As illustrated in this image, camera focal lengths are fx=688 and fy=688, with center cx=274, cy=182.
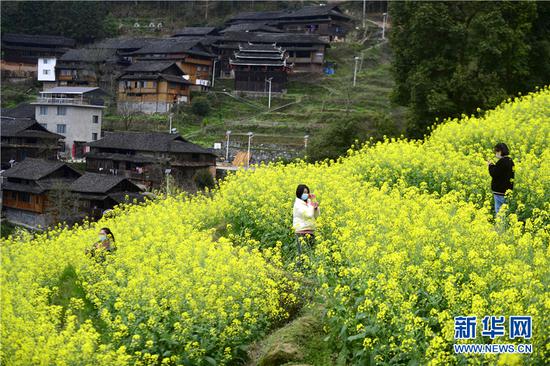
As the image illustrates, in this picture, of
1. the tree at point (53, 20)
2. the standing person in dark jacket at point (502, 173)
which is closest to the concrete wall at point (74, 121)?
the tree at point (53, 20)

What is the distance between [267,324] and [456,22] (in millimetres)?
16689

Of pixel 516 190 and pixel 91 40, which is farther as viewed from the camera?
pixel 91 40

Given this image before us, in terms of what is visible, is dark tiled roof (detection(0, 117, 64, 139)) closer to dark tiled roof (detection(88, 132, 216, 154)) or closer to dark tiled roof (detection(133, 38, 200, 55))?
dark tiled roof (detection(88, 132, 216, 154))

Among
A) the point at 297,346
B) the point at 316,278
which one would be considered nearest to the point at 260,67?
the point at 316,278

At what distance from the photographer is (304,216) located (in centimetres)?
955

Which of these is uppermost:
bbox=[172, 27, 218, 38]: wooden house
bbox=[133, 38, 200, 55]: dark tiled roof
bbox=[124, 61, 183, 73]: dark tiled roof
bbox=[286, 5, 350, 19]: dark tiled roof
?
bbox=[286, 5, 350, 19]: dark tiled roof

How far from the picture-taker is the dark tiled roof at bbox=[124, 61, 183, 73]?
56906mm

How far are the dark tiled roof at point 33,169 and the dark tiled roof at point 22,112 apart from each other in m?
14.0

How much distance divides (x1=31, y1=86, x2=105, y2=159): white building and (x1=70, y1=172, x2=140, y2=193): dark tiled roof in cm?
1404

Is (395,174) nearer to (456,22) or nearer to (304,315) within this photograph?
(304,315)

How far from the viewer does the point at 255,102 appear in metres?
57.7

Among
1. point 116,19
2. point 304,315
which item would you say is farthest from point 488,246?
point 116,19

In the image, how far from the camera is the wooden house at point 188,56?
6022 cm

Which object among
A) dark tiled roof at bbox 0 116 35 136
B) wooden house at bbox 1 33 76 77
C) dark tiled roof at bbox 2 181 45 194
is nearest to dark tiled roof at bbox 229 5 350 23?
wooden house at bbox 1 33 76 77
